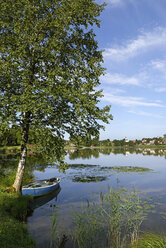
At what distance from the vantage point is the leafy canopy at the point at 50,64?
1240 centimetres

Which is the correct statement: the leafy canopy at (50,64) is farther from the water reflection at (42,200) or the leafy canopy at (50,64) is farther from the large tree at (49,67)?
the water reflection at (42,200)

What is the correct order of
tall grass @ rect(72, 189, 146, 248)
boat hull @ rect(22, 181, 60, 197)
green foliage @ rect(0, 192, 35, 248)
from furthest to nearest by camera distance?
boat hull @ rect(22, 181, 60, 197) → tall grass @ rect(72, 189, 146, 248) → green foliage @ rect(0, 192, 35, 248)

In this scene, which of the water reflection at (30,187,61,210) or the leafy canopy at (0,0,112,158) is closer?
the leafy canopy at (0,0,112,158)

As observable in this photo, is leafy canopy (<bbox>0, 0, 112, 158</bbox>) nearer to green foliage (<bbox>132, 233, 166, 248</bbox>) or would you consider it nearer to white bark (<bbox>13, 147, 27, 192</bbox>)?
white bark (<bbox>13, 147, 27, 192</bbox>)

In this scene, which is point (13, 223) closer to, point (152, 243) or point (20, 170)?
point (20, 170)

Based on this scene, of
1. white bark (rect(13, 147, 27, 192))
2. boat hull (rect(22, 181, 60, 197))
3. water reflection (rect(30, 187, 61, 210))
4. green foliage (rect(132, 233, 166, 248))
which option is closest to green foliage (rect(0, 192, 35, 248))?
white bark (rect(13, 147, 27, 192))

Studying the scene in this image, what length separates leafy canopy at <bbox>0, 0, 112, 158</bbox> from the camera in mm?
12398

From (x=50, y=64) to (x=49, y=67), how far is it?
1.09ft

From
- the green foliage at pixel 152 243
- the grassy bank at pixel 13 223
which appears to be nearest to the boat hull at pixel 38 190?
the grassy bank at pixel 13 223

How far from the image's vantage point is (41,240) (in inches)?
398

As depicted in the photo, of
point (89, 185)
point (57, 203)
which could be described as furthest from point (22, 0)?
point (89, 185)

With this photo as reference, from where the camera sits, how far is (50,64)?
1469 centimetres

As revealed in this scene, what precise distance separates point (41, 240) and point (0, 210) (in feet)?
11.0

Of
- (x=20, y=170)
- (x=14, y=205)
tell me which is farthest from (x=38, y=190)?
(x=14, y=205)
